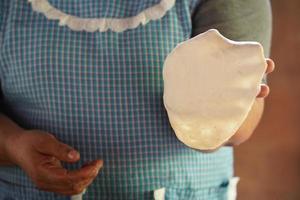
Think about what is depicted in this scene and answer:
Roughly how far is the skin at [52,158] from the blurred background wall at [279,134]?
39 centimetres

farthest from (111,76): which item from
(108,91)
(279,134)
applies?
(279,134)

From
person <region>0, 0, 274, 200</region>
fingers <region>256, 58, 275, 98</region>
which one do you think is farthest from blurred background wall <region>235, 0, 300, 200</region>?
fingers <region>256, 58, 275, 98</region>

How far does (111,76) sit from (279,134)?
52 centimetres

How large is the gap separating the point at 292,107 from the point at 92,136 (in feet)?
1.72

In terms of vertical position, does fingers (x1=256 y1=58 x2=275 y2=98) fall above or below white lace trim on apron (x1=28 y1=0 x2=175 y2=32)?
below

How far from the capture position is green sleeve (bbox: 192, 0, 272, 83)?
53cm

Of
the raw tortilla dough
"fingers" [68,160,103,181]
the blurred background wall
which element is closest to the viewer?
the raw tortilla dough

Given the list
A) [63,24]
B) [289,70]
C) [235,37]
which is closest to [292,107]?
[289,70]

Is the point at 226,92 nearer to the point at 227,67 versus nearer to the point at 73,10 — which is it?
the point at 227,67

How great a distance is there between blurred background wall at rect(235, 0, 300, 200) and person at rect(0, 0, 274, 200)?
0.37m

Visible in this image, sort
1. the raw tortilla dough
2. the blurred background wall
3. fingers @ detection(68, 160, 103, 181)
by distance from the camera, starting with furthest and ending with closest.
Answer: the blurred background wall < fingers @ detection(68, 160, 103, 181) < the raw tortilla dough

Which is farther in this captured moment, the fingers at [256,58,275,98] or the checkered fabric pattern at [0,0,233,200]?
the checkered fabric pattern at [0,0,233,200]

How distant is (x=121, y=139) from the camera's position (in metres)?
0.56

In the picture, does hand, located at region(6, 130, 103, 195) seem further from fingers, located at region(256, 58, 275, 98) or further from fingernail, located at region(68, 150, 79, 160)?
fingers, located at region(256, 58, 275, 98)
